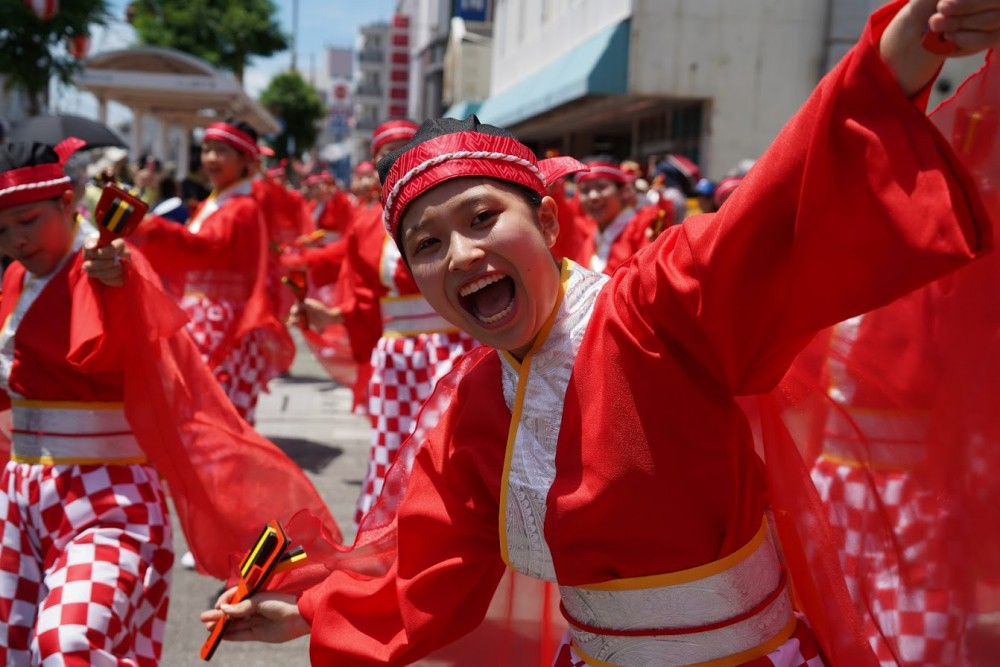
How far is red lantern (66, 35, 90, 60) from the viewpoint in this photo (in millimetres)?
18672

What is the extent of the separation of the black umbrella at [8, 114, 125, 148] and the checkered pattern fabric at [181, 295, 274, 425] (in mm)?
1817

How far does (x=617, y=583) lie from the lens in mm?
1812

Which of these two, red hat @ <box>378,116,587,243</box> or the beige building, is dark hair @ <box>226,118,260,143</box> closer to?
red hat @ <box>378,116,587,243</box>

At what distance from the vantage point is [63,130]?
169 inches

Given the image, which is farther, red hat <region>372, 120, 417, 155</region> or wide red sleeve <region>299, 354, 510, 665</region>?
red hat <region>372, 120, 417, 155</region>

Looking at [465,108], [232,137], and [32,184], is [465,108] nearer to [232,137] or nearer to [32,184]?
[232,137]

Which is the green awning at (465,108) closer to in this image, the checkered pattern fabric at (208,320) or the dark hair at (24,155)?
the checkered pattern fabric at (208,320)

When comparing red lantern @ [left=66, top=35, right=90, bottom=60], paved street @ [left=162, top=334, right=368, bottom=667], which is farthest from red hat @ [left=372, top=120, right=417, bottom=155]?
red lantern @ [left=66, top=35, right=90, bottom=60]

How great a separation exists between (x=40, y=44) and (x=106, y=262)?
17.4 meters

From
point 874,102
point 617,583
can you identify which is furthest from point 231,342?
point 874,102

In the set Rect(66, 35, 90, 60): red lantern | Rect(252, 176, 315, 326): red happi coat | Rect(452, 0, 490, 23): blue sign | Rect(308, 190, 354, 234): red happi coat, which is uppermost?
Rect(452, 0, 490, 23): blue sign

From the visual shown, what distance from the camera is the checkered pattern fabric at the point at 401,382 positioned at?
5074 millimetres

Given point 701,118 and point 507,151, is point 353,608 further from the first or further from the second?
point 701,118

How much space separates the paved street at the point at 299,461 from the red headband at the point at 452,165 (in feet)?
9.09
